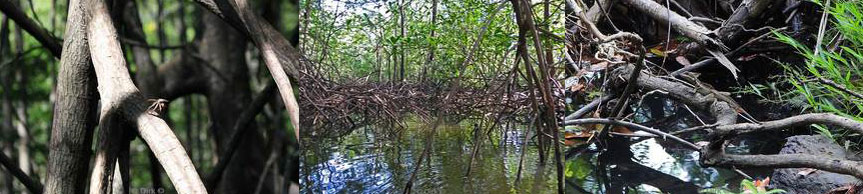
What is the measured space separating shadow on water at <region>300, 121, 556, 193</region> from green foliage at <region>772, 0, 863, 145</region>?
51 cm

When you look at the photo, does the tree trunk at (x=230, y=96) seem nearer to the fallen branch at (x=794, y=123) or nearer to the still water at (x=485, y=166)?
the still water at (x=485, y=166)

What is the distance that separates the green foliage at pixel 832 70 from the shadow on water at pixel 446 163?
0.51 meters

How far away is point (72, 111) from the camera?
5.89 feet

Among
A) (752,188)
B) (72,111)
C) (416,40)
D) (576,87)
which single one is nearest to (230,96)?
(72,111)

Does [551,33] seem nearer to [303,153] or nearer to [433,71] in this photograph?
[433,71]

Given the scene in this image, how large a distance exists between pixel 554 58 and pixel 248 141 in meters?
1.12

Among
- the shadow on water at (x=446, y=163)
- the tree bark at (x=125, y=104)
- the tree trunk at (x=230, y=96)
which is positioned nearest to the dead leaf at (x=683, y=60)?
the shadow on water at (x=446, y=163)

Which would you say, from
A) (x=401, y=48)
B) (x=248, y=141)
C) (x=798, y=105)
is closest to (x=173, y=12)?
(x=248, y=141)

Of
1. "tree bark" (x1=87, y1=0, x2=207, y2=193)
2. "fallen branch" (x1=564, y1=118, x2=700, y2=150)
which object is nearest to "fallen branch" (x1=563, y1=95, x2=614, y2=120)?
"fallen branch" (x1=564, y1=118, x2=700, y2=150)

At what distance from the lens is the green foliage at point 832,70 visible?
5.12ft

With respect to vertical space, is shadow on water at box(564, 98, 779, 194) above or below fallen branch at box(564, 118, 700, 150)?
below

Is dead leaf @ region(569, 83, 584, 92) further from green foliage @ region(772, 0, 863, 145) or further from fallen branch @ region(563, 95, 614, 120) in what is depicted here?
green foliage @ region(772, 0, 863, 145)

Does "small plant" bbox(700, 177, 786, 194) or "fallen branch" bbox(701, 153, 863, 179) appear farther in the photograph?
"fallen branch" bbox(701, 153, 863, 179)

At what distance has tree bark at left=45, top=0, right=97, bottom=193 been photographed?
1782mm
